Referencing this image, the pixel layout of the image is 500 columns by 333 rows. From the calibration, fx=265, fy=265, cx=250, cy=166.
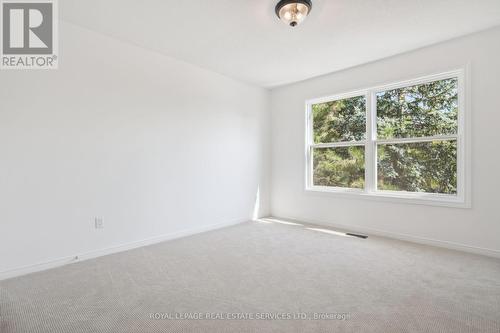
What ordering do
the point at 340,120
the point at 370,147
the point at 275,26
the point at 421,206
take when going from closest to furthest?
the point at 275,26
the point at 421,206
the point at 370,147
the point at 340,120

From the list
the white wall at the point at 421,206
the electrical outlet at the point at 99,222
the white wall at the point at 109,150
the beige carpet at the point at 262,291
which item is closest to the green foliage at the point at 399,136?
the white wall at the point at 421,206

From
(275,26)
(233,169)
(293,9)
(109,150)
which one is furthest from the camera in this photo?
(233,169)

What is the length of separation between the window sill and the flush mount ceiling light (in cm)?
274

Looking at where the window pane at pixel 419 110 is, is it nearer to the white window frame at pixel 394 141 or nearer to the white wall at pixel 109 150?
the white window frame at pixel 394 141

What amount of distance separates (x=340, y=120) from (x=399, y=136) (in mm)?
980

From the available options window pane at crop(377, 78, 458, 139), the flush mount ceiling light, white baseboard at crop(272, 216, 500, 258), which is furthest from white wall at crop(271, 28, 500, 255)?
the flush mount ceiling light

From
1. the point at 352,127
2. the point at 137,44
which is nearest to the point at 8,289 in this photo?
the point at 137,44

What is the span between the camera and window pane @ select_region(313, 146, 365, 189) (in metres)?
4.25

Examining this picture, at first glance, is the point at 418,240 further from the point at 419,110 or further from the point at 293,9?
the point at 293,9

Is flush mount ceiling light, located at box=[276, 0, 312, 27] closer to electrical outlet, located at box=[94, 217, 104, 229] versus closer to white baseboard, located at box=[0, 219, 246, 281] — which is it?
electrical outlet, located at box=[94, 217, 104, 229]

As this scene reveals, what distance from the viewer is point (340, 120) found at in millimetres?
4508

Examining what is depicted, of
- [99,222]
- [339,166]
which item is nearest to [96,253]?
[99,222]

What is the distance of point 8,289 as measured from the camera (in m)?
2.28

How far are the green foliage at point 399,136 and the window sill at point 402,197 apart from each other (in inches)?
3.3
